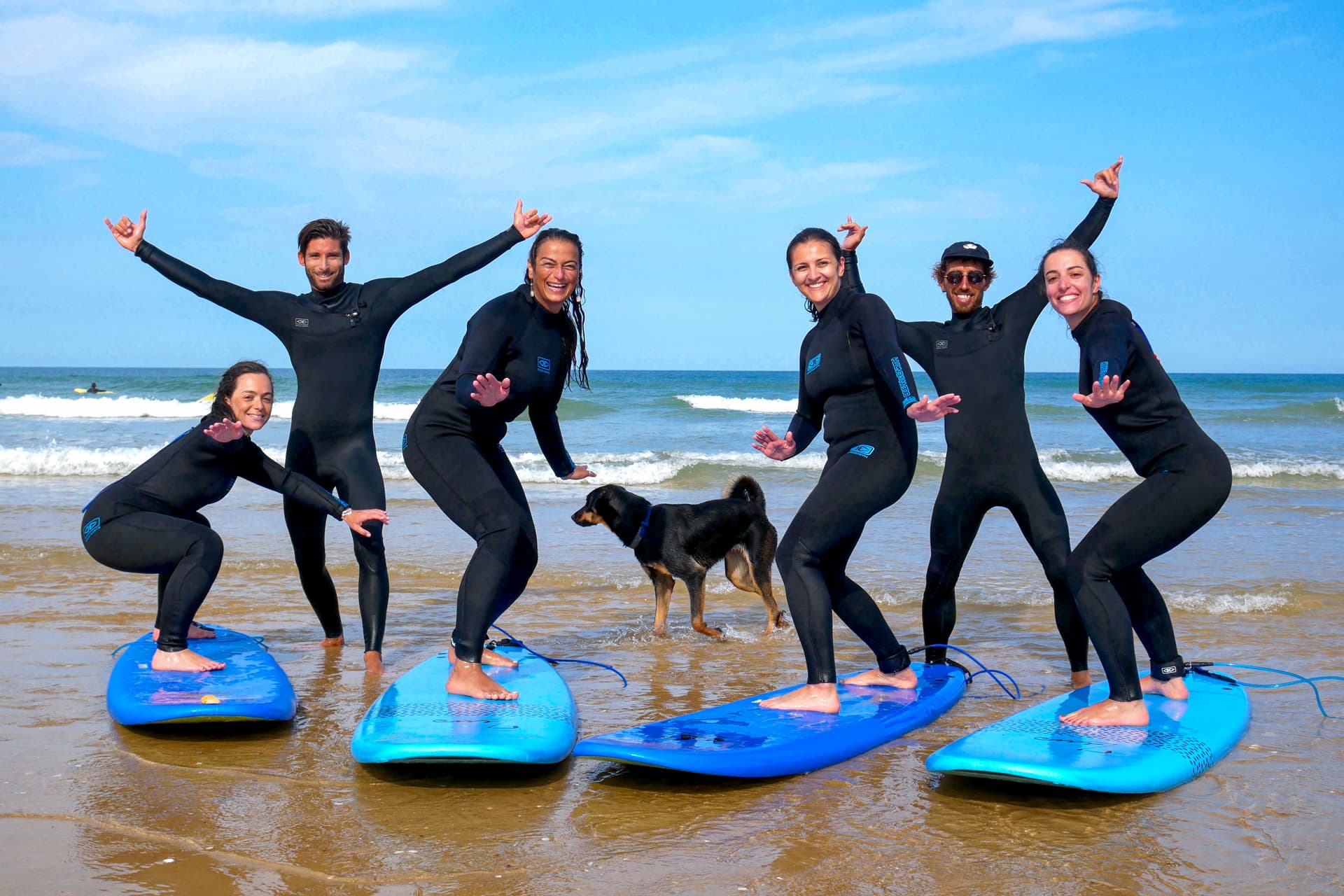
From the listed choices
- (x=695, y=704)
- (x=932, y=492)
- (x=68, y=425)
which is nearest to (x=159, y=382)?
(x=68, y=425)

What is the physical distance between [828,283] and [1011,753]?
7.26 ft

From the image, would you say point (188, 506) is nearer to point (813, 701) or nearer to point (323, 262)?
point (323, 262)

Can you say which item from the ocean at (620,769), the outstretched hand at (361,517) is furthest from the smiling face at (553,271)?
the ocean at (620,769)

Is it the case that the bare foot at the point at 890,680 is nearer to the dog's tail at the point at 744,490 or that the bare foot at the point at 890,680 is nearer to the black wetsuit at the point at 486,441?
the black wetsuit at the point at 486,441

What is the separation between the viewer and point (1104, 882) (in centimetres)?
327

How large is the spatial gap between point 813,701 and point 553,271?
2279 millimetres

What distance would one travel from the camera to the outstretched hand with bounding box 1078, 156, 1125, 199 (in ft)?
18.7

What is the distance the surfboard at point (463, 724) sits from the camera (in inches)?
160

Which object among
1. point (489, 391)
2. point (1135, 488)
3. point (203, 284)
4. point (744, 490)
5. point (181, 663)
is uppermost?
point (203, 284)

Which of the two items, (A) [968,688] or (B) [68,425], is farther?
(B) [68,425]

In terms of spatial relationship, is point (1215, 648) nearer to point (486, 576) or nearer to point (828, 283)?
point (828, 283)

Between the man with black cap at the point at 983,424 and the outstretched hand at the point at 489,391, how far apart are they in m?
1.86

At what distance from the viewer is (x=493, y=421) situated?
538 centimetres

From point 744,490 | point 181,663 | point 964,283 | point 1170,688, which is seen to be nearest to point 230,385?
point 181,663
